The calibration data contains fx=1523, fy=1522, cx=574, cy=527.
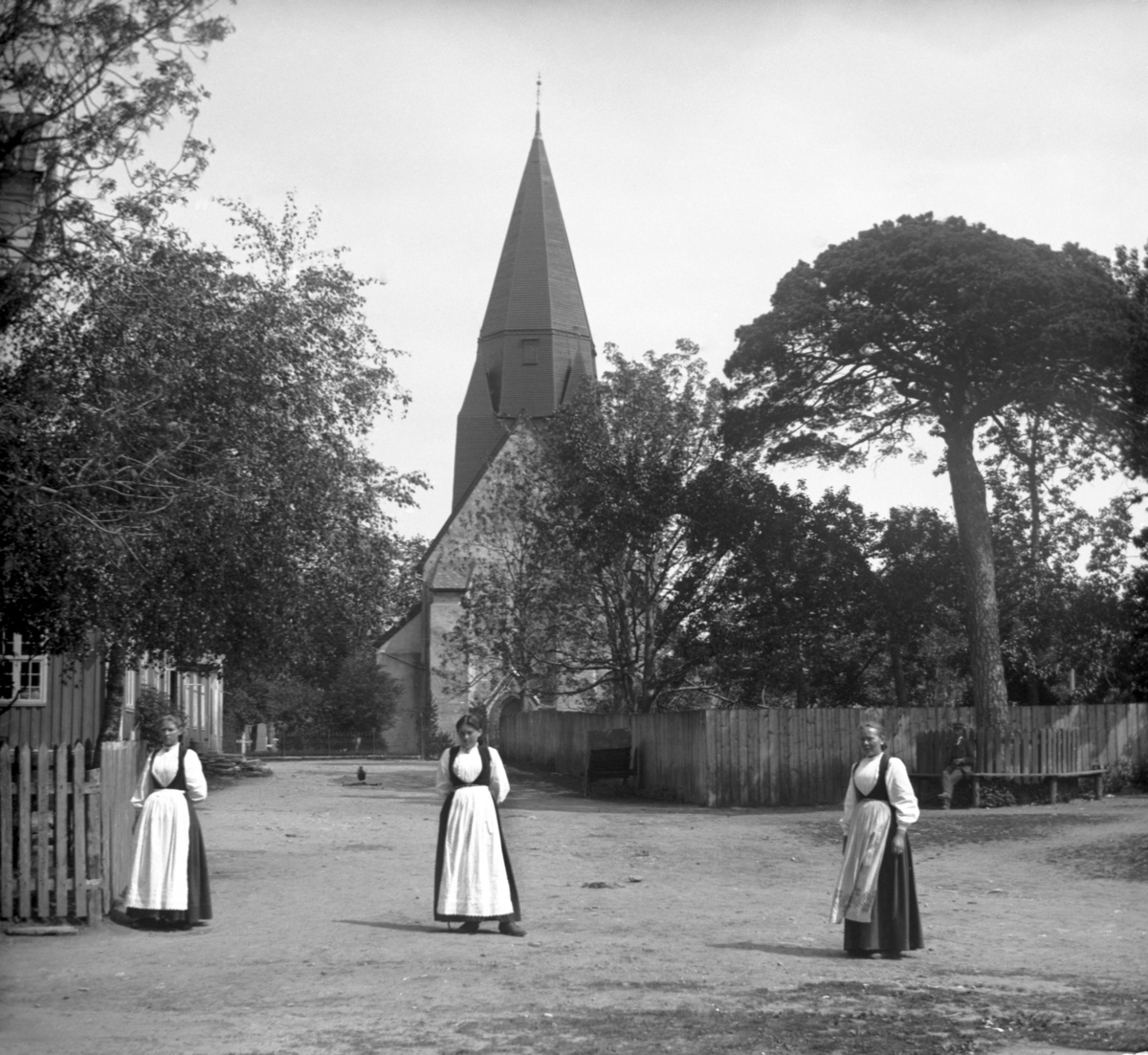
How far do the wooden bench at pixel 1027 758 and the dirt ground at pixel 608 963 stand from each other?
262 inches

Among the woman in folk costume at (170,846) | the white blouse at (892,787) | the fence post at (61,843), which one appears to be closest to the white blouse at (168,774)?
the woman in folk costume at (170,846)

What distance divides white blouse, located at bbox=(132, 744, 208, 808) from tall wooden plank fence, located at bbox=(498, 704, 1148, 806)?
14.6 metres

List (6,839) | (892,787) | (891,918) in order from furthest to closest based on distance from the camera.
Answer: (6,839) < (892,787) < (891,918)

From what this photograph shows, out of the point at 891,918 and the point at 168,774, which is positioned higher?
the point at 168,774

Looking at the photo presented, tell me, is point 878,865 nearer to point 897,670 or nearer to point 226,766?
point 897,670

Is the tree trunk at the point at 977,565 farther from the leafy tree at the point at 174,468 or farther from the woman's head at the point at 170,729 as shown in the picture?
the woman's head at the point at 170,729

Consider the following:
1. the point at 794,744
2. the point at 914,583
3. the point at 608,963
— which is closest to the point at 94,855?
the point at 608,963

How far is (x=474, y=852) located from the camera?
459 inches

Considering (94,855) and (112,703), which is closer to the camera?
(94,855)

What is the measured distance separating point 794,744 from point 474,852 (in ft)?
51.0

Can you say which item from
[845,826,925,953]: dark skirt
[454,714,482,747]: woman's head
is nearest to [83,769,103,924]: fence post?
[454,714,482,747]: woman's head

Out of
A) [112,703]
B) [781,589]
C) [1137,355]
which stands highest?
[1137,355]

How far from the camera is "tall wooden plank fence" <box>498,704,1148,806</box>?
26.2 m

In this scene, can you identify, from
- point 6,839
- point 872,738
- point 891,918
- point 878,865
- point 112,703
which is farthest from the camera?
point 112,703
